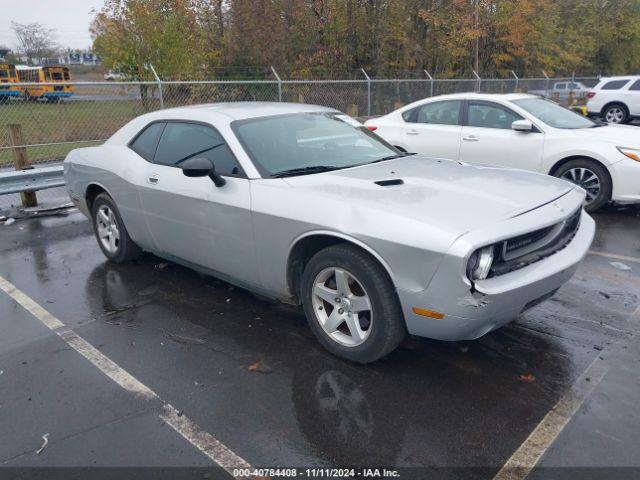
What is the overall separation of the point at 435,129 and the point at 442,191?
195 inches

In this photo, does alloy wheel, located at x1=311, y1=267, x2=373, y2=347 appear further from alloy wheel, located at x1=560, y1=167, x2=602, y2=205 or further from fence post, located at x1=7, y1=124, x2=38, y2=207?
fence post, located at x1=7, y1=124, x2=38, y2=207

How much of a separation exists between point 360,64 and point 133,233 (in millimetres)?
18687

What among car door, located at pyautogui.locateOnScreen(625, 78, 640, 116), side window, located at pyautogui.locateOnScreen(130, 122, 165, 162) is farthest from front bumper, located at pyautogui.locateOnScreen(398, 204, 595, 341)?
car door, located at pyautogui.locateOnScreen(625, 78, 640, 116)

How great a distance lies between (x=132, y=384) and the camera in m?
3.45

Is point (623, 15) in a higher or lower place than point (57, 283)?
higher

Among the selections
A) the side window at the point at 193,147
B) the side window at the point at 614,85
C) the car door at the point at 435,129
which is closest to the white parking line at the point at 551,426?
the side window at the point at 193,147

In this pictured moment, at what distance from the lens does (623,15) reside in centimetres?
3547

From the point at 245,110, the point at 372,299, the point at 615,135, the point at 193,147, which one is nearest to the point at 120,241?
the point at 193,147

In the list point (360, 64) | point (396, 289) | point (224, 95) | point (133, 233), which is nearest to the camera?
point (396, 289)

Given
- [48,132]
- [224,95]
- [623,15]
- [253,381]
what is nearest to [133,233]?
[253,381]

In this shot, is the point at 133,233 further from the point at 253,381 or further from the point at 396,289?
the point at 396,289

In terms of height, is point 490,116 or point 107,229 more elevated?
point 490,116

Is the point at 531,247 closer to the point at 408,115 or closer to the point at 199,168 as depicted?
the point at 199,168

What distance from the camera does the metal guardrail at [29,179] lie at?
7.54 m
